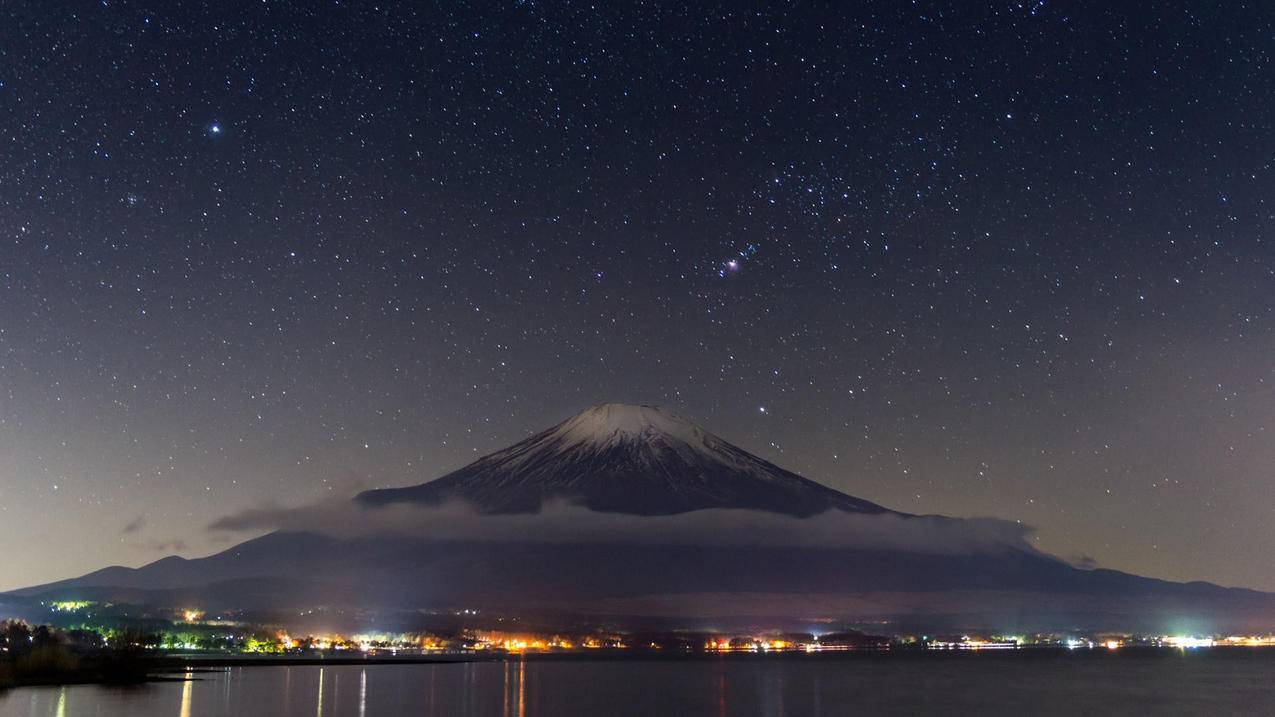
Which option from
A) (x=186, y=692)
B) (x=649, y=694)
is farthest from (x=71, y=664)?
(x=649, y=694)

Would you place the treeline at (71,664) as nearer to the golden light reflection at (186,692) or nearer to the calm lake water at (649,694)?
the golden light reflection at (186,692)

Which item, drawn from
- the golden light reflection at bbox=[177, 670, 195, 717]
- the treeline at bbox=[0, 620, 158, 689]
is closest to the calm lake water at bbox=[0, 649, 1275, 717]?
the golden light reflection at bbox=[177, 670, 195, 717]

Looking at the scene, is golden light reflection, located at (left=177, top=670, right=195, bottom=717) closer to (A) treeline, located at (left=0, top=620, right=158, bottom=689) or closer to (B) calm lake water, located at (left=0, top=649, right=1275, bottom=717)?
(B) calm lake water, located at (left=0, top=649, right=1275, bottom=717)

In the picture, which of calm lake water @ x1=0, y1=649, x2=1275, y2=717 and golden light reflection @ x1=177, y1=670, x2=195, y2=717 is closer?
golden light reflection @ x1=177, y1=670, x2=195, y2=717

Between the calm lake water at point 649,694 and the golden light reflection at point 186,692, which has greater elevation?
the golden light reflection at point 186,692

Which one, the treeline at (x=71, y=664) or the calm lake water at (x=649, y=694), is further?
the treeline at (x=71, y=664)

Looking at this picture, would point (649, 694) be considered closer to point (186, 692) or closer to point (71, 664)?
point (186, 692)

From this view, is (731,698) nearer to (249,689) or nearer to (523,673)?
(249,689)

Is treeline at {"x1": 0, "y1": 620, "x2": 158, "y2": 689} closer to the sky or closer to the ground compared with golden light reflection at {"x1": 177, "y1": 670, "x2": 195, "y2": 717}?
closer to the sky

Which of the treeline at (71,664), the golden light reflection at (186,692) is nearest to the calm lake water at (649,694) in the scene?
the golden light reflection at (186,692)
